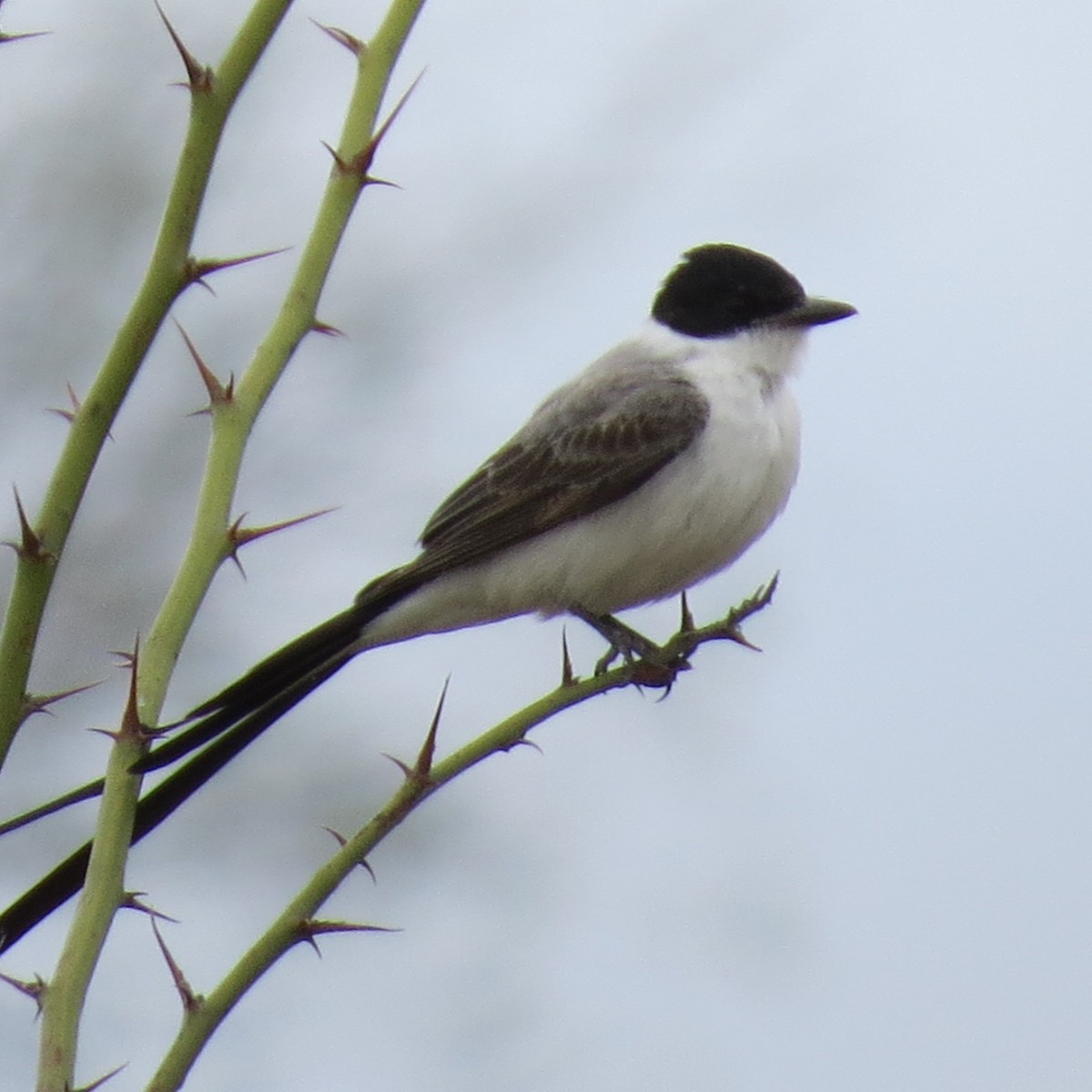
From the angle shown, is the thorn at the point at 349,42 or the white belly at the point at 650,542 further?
the white belly at the point at 650,542

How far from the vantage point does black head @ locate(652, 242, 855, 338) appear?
5.09 m

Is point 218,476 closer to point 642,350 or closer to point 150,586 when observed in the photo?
point 642,350

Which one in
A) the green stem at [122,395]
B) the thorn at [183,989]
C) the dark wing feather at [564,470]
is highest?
the dark wing feather at [564,470]

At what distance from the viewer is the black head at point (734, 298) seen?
16.7 ft

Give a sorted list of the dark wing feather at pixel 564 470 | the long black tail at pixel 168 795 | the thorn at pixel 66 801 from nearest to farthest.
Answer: the thorn at pixel 66 801
the long black tail at pixel 168 795
the dark wing feather at pixel 564 470

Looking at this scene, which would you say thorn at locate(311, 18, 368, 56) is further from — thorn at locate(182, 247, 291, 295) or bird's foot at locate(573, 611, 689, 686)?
bird's foot at locate(573, 611, 689, 686)

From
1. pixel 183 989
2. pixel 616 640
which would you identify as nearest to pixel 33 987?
pixel 183 989

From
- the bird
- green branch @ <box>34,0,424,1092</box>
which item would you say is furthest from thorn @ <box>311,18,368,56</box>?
the bird

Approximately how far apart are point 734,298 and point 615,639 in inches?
47.7

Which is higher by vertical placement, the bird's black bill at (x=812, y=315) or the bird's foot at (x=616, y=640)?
the bird's black bill at (x=812, y=315)

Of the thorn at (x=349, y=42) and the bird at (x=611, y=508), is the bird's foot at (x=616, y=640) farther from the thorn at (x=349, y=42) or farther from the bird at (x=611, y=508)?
the thorn at (x=349, y=42)

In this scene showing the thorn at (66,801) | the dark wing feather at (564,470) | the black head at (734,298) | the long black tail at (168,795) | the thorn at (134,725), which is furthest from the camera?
the black head at (734,298)

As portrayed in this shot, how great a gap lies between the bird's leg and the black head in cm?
101

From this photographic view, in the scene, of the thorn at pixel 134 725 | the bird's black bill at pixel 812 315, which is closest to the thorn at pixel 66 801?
the thorn at pixel 134 725
